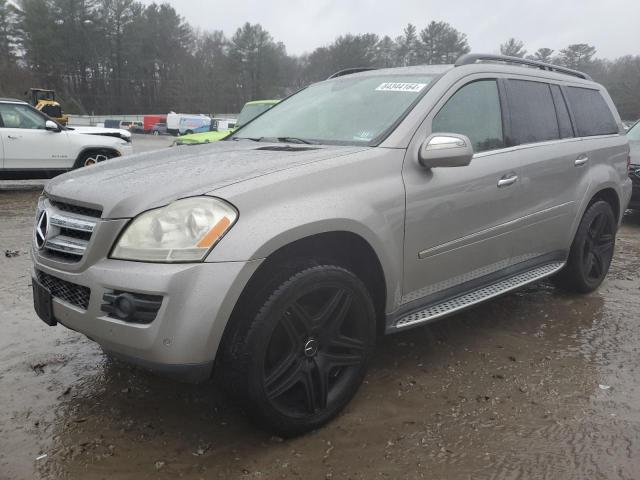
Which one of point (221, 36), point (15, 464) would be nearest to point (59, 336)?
point (15, 464)

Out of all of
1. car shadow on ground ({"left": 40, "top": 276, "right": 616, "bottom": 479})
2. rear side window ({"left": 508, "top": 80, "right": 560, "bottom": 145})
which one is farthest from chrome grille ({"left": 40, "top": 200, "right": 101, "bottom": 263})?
rear side window ({"left": 508, "top": 80, "right": 560, "bottom": 145})

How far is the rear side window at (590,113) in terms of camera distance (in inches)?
167

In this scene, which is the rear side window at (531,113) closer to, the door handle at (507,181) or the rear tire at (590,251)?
the door handle at (507,181)

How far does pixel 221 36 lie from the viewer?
8738cm

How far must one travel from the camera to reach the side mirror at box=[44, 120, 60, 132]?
33.2ft

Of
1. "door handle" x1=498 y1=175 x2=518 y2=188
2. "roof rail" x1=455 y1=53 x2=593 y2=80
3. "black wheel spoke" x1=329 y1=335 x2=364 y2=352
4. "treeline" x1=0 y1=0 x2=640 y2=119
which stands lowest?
"black wheel spoke" x1=329 y1=335 x2=364 y2=352

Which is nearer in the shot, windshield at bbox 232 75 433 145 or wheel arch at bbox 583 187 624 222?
windshield at bbox 232 75 433 145

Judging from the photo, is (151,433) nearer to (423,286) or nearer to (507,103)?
(423,286)

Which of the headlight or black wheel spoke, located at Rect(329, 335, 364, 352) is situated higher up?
the headlight

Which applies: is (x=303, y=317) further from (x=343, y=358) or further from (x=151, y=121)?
(x=151, y=121)

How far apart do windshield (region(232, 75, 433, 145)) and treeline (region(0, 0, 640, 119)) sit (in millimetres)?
68784

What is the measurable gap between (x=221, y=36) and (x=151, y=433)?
9252 cm

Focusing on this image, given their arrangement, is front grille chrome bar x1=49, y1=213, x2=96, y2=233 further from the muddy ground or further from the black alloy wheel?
the black alloy wheel

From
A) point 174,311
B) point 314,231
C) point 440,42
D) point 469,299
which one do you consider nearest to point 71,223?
point 174,311
